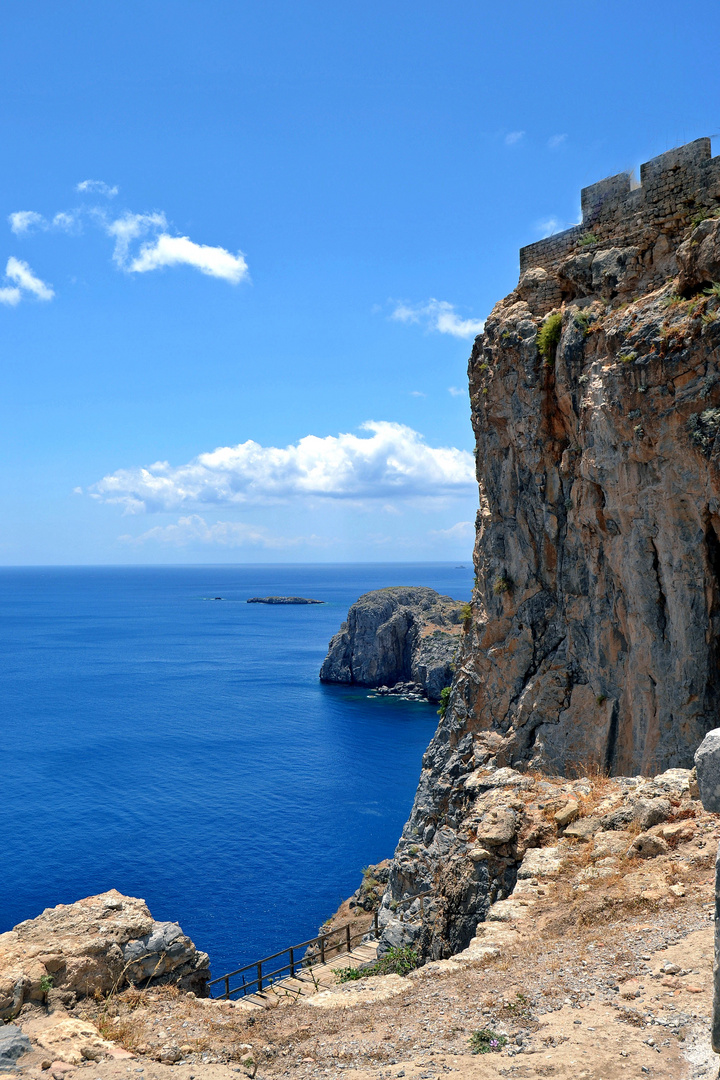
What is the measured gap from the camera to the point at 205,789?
63.1 m

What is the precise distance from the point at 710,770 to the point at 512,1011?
4345 mm

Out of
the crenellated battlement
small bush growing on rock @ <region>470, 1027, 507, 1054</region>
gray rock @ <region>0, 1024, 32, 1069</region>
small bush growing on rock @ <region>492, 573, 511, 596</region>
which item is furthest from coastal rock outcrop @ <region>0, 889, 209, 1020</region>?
the crenellated battlement

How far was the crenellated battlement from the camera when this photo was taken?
70.9ft

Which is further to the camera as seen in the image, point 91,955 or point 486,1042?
point 91,955

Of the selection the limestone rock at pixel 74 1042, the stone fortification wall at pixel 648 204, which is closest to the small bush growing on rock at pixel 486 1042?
the limestone rock at pixel 74 1042

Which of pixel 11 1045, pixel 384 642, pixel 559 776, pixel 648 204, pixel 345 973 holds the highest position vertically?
Result: pixel 648 204

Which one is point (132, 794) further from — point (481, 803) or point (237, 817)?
point (481, 803)

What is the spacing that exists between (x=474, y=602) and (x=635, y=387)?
40.8ft

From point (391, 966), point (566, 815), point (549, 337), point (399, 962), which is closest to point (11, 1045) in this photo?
point (566, 815)

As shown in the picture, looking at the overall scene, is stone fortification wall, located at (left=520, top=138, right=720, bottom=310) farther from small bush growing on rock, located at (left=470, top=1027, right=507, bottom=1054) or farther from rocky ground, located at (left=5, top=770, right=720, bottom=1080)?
small bush growing on rock, located at (left=470, top=1027, right=507, bottom=1054)

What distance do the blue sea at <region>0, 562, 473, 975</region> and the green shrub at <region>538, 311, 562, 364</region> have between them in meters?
34.0

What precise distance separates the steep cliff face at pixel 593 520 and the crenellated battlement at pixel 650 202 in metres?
0.06

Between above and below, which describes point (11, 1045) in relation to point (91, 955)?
above

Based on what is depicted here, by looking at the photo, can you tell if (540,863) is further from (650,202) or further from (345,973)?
(650,202)
